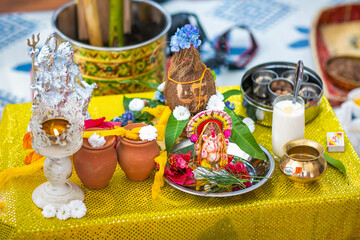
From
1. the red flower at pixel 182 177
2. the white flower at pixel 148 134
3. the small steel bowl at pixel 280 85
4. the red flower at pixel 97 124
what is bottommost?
the red flower at pixel 182 177

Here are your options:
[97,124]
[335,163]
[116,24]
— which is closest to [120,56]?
[116,24]

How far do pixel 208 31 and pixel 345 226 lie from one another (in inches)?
68.9

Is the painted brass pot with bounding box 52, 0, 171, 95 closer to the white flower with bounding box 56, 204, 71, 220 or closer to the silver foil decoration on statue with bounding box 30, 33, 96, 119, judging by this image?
the silver foil decoration on statue with bounding box 30, 33, 96, 119

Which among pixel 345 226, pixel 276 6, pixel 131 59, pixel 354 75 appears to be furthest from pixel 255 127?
pixel 276 6

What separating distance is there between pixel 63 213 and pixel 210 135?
44 cm

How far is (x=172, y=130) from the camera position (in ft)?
4.81

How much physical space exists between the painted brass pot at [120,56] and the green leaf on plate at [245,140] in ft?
1.74

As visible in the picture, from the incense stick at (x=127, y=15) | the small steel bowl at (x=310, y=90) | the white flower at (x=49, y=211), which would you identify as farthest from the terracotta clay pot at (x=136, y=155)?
the incense stick at (x=127, y=15)

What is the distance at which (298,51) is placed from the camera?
2814 mm

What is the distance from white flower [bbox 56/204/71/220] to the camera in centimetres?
133

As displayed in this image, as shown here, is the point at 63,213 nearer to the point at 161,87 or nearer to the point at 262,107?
the point at 161,87

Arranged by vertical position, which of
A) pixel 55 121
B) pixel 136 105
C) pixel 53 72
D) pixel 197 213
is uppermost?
pixel 53 72

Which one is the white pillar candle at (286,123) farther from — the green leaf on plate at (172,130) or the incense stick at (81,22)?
the incense stick at (81,22)

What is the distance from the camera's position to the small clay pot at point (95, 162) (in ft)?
4.43
